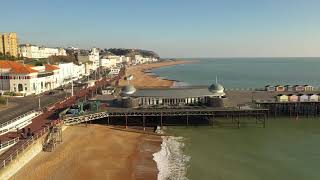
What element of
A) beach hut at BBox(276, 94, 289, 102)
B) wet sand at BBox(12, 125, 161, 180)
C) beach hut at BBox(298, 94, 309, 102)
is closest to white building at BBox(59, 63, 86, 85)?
wet sand at BBox(12, 125, 161, 180)

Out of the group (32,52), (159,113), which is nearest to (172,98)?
(159,113)

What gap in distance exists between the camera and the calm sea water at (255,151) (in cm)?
3659

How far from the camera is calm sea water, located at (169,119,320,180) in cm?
3659

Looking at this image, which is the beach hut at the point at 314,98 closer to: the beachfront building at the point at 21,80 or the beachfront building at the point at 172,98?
the beachfront building at the point at 172,98

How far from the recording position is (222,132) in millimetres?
52469

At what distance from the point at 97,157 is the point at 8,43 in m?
114

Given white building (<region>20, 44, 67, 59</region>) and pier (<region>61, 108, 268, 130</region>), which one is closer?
pier (<region>61, 108, 268, 130</region>)

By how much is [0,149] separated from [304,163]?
3012cm

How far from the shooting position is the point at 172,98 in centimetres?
5878

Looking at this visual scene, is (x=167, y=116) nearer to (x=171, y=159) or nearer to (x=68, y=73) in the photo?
(x=171, y=159)

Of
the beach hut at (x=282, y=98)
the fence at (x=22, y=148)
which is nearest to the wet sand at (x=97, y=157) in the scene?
the fence at (x=22, y=148)

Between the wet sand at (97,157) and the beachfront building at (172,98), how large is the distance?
9.24 m

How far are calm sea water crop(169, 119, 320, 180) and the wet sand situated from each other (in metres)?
4.71

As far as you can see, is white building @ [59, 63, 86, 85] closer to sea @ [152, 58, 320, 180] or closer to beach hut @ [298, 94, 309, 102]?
sea @ [152, 58, 320, 180]
